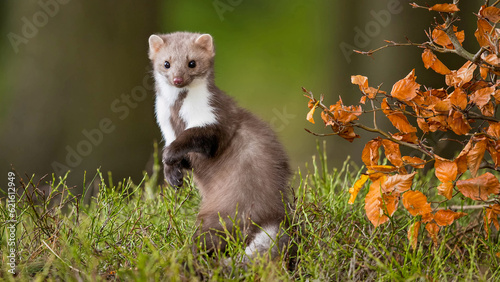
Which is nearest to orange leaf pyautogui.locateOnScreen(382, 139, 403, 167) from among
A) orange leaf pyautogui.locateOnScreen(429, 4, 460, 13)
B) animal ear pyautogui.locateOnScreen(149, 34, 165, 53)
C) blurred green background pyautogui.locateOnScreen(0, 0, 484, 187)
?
orange leaf pyautogui.locateOnScreen(429, 4, 460, 13)

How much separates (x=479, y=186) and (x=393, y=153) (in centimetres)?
61

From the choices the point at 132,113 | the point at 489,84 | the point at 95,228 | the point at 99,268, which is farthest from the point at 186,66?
the point at 132,113

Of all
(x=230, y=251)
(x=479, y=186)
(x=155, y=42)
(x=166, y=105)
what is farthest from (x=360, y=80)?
(x=155, y=42)

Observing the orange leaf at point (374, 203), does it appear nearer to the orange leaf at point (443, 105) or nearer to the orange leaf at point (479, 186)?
the orange leaf at point (479, 186)

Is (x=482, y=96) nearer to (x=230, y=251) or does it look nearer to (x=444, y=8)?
(x=444, y=8)

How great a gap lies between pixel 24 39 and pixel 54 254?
5.23 metres

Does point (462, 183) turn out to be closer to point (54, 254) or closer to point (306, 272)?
point (306, 272)

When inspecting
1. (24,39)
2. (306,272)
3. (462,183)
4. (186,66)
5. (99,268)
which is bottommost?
(306,272)

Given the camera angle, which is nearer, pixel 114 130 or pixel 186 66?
pixel 186 66

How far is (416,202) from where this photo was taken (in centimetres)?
408

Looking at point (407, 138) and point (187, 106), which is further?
point (187, 106)

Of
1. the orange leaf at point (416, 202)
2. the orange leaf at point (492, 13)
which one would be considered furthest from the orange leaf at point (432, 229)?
the orange leaf at point (492, 13)

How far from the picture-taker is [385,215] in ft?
13.8

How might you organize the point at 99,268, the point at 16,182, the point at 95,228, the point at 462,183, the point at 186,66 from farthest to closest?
the point at 16,182 < the point at 186,66 < the point at 95,228 < the point at 99,268 < the point at 462,183
